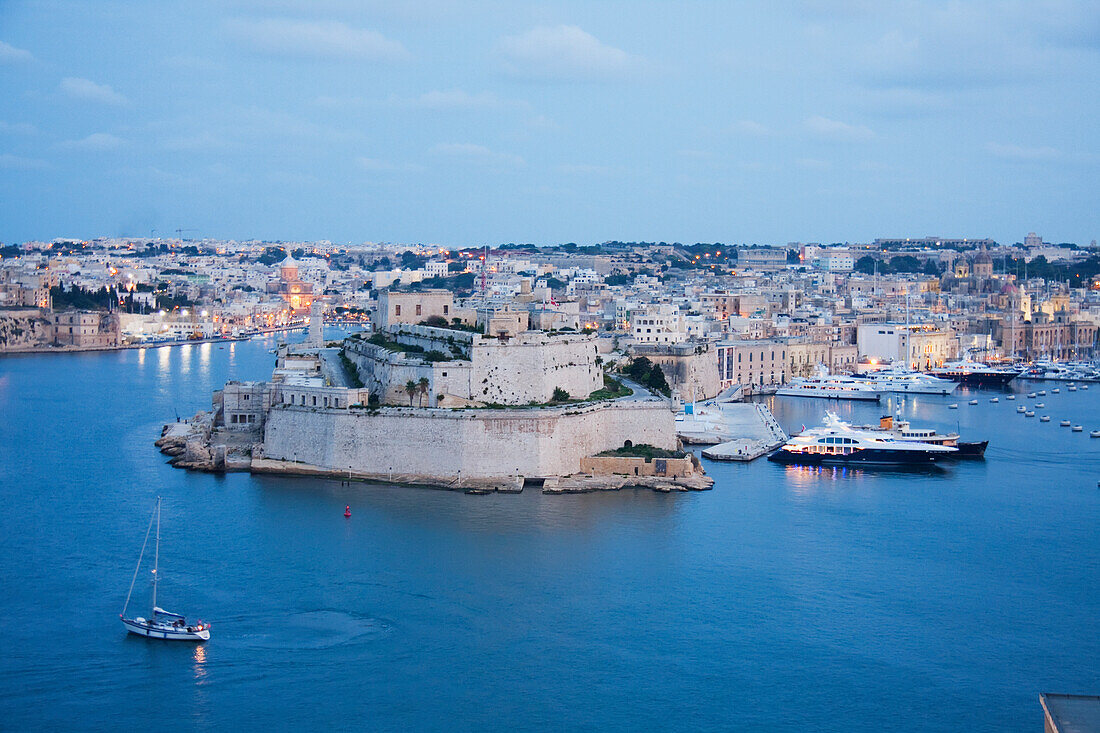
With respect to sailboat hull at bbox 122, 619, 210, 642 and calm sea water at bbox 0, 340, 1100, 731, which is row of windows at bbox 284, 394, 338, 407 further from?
sailboat hull at bbox 122, 619, 210, 642

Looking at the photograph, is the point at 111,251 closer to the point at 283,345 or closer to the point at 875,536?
the point at 283,345

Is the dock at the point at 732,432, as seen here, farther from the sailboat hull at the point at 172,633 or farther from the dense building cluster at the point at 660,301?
the sailboat hull at the point at 172,633

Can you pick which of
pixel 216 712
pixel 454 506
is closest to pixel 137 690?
pixel 216 712

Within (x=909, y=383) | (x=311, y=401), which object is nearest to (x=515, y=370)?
(x=311, y=401)

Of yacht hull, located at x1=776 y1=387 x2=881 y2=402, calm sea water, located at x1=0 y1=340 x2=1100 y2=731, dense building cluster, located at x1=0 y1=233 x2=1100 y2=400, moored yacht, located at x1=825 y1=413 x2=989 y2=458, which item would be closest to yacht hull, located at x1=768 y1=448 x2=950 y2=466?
moored yacht, located at x1=825 y1=413 x2=989 y2=458

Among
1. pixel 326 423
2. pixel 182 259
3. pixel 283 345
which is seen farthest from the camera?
pixel 182 259

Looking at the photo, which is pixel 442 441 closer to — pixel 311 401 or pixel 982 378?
pixel 311 401

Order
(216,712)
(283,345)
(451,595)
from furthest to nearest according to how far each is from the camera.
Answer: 1. (283,345)
2. (451,595)
3. (216,712)
